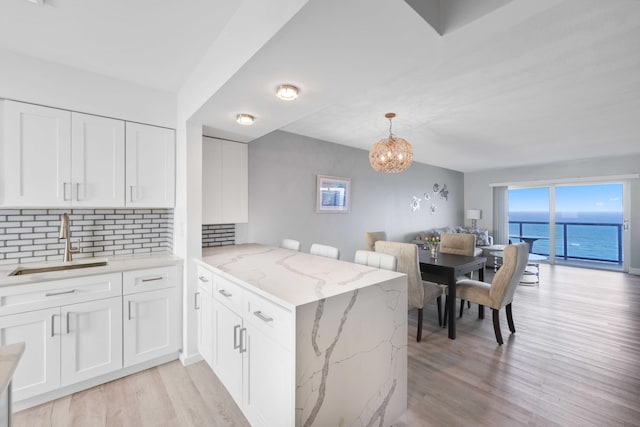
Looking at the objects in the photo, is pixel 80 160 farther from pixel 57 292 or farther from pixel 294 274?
pixel 294 274

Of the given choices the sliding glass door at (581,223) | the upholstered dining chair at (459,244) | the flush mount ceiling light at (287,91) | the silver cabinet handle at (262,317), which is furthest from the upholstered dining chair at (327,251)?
the sliding glass door at (581,223)

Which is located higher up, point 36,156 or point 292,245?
point 36,156

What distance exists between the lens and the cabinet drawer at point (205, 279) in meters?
2.08

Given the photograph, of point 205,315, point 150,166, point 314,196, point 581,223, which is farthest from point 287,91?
point 581,223

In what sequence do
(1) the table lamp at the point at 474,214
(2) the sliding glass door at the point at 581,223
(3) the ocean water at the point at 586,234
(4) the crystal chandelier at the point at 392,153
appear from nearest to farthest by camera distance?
1. (4) the crystal chandelier at the point at 392,153
2. (2) the sliding glass door at the point at 581,223
3. (3) the ocean water at the point at 586,234
4. (1) the table lamp at the point at 474,214

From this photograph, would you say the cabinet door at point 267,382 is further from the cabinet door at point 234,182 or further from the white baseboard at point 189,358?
the cabinet door at point 234,182

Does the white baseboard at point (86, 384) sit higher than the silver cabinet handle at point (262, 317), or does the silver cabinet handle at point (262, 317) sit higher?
the silver cabinet handle at point (262, 317)

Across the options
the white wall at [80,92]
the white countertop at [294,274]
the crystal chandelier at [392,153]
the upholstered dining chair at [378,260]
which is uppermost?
the white wall at [80,92]

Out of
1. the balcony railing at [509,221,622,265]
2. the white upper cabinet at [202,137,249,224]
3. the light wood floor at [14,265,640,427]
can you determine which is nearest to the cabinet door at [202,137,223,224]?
the white upper cabinet at [202,137,249,224]

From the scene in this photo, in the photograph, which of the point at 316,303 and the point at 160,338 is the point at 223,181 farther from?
the point at 316,303

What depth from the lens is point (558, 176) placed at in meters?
6.31

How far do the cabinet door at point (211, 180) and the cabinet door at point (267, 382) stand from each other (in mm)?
1516

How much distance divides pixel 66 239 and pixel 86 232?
169mm

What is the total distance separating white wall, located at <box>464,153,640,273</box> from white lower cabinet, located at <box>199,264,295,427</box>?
304 inches
